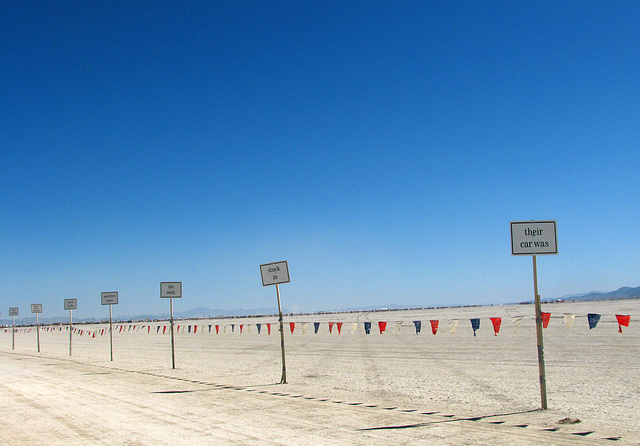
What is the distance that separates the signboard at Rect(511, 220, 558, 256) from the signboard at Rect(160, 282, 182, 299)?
1362 centimetres

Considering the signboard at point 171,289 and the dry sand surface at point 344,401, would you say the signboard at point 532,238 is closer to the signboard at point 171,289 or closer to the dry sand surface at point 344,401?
the dry sand surface at point 344,401

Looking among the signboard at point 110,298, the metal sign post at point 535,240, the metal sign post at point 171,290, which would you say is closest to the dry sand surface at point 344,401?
the metal sign post at point 535,240

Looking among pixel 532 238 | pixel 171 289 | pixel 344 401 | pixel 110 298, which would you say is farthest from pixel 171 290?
pixel 532 238

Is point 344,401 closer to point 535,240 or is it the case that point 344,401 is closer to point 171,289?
point 535,240

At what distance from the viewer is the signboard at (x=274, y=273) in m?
13.3

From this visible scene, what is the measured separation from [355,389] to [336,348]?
12.6 meters

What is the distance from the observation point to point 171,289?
63.3 ft

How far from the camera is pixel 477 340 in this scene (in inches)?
939

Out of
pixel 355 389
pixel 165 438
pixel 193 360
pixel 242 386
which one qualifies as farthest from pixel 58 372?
pixel 165 438

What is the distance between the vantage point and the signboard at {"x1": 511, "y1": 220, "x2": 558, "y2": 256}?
886 cm

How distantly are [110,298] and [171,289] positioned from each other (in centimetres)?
670

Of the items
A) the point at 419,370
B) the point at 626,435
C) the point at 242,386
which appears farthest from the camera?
the point at 419,370

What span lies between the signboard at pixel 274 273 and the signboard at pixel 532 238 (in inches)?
244

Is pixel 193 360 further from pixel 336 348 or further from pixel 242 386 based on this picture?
pixel 242 386
